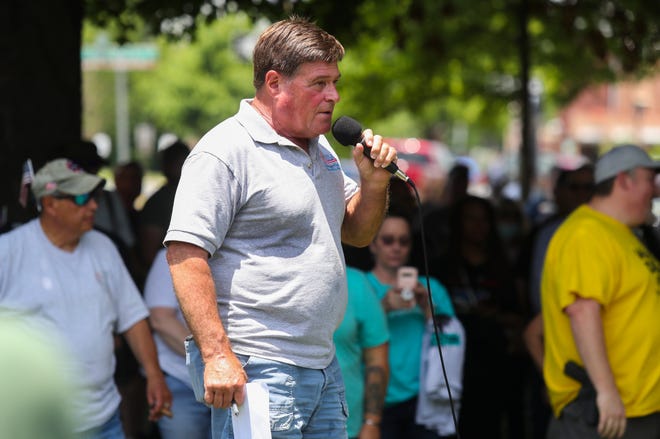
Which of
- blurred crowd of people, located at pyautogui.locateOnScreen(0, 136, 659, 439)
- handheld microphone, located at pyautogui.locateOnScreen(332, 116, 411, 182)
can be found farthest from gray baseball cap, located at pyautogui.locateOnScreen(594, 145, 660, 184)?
handheld microphone, located at pyautogui.locateOnScreen(332, 116, 411, 182)

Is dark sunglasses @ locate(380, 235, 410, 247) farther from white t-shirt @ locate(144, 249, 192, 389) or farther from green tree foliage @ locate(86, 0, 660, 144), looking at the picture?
green tree foliage @ locate(86, 0, 660, 144)

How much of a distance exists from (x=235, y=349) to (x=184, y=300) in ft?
0.92

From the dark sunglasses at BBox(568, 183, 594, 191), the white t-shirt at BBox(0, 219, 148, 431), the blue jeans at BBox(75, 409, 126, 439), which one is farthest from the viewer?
the dark sunglasses at BBox(568, 183, 594, 191)

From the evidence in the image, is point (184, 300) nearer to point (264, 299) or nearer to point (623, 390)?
point (264, 299)

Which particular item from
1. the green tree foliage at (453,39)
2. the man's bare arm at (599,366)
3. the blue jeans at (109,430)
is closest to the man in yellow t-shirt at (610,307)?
the man's bare arm at (599,366)

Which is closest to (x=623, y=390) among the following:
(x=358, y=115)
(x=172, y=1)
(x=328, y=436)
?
(x=328, y=436)

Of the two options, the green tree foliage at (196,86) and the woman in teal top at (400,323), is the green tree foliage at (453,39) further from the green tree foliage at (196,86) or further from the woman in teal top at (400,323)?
the green tree foliage at (196,86)

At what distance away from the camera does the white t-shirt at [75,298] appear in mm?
5184

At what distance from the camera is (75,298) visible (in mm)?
5242

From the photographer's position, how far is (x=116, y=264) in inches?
218

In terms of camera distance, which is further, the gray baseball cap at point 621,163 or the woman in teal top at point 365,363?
A: the woman in teal top at point 365,363

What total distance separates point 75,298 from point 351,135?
1.89 m

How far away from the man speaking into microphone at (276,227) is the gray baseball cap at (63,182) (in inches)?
70.8

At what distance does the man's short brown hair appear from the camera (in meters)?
3.81
